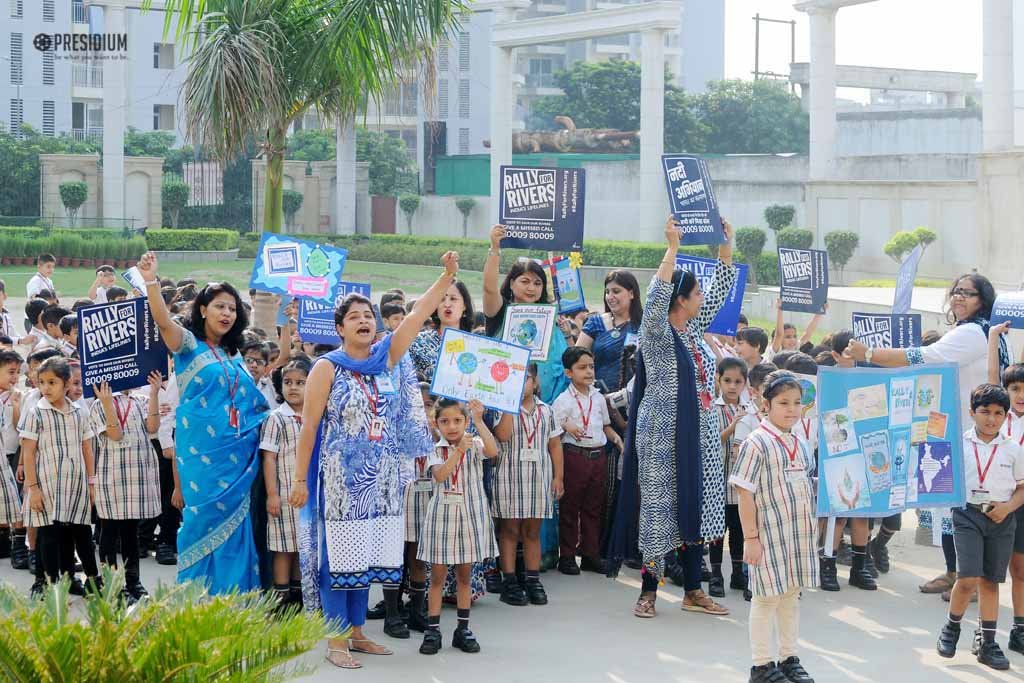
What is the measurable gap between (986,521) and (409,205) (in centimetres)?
4082

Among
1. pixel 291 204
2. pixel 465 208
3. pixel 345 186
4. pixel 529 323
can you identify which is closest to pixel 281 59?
pixel 529 323

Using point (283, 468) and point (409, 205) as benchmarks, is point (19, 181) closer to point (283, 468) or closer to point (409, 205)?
point (409, 205)

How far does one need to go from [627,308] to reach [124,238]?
27022 mm

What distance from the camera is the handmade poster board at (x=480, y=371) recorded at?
22.0 ft

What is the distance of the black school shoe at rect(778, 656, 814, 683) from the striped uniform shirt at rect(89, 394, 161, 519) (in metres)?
3.43

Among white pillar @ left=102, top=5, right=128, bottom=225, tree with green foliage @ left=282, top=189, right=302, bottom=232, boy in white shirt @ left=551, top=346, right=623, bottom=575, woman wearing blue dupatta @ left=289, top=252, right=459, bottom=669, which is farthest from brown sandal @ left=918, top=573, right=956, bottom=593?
tree with green foliage @ left=282, top=189, right=302, bottom=232

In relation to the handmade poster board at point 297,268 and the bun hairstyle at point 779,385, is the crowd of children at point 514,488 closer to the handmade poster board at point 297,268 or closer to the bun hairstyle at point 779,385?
the bun hairstyle at point 779,385

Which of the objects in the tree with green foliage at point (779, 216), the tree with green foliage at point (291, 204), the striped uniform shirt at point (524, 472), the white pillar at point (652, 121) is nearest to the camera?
the striped uniform shirt at point (524, 472)

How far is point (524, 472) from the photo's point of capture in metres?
7.40

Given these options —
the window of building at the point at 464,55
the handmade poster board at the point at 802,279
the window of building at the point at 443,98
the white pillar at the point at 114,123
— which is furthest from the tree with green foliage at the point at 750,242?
the window of building at the point at 443,98

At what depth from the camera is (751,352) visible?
29.6 ft

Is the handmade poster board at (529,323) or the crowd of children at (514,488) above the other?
the handmade poster board at (529,323)

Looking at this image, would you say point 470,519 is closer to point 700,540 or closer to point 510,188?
point 700,540

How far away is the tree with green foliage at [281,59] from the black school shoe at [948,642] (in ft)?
20.3
